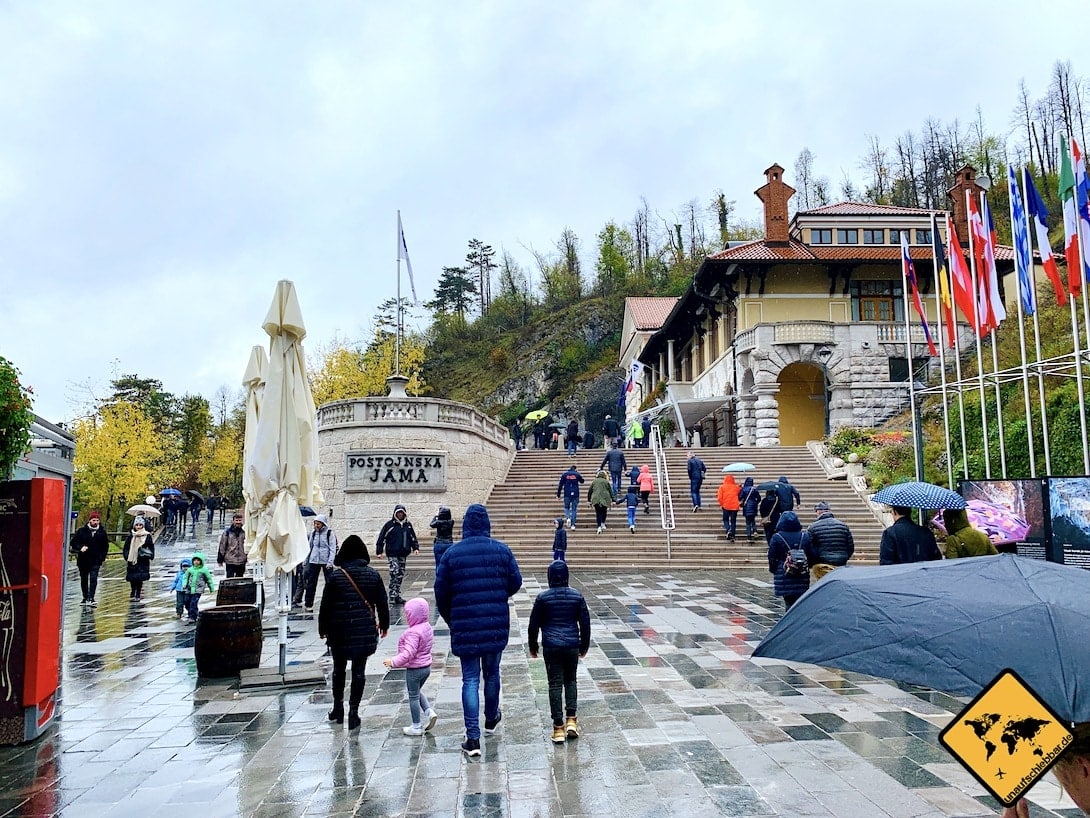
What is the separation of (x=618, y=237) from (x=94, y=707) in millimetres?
80228

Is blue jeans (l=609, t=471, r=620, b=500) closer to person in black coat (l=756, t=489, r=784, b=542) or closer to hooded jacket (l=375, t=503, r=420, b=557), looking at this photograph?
person in black coat (l=756, t=489, r=784, b=542)

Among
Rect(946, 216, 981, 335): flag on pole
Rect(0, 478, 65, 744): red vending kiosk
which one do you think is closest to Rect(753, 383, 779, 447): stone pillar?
Rect(946, 216, 981, 335): flag on pole

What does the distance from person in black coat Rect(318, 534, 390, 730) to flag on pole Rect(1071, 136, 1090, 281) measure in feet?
37.8

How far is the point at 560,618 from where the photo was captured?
5820mm

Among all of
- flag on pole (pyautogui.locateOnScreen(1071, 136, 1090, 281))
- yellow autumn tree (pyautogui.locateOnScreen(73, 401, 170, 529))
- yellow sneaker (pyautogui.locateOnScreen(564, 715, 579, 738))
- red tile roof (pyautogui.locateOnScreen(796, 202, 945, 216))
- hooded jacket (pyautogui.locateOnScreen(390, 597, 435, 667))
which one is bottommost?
yellow sneaker (pyautogui.locateOnScreen(564, 715, 579, 738))

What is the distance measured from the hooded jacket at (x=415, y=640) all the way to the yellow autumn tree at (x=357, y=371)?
46350 millimetres

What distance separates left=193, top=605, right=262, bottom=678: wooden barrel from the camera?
8273 millimetres

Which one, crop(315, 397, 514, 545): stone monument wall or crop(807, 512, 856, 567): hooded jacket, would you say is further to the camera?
crop(315, 397, 514, 545): stone monument wall

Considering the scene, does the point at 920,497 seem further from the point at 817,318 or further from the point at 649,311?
the point at 649,311

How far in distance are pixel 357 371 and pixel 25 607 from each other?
4892 cm

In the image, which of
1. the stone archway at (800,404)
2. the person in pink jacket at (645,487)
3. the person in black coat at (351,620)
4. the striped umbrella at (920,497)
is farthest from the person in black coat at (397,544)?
the stone archway at (800,404)

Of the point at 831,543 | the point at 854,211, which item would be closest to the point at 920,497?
the point at 831,543

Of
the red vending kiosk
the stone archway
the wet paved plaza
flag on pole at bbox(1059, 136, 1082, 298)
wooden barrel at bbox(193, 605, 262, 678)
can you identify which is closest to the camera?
the wet paved plaza

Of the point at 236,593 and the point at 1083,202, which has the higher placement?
the point at 1083,202
